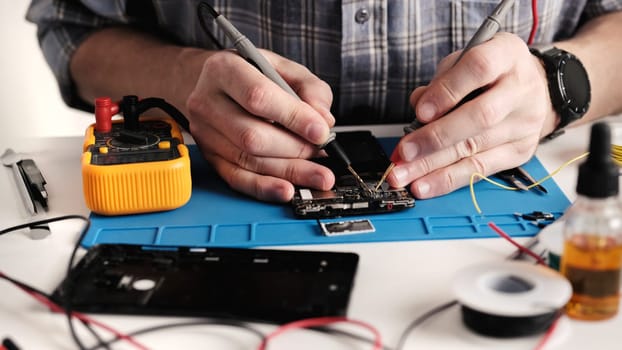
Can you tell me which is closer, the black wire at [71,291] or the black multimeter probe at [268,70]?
the black wire at [71,291]

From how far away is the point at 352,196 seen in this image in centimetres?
84

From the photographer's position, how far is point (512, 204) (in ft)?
2.80

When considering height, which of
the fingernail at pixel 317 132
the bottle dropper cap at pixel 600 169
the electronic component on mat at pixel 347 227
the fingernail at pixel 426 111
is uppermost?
the bottle dropper cap at pixel 600 169

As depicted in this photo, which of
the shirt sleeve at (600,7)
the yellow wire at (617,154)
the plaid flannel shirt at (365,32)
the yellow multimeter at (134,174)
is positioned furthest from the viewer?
the shirt sleeve at (600,7)

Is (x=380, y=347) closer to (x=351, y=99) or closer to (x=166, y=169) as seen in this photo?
(x=166, y=169)

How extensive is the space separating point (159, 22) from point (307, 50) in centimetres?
28

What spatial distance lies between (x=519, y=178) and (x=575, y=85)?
21 cm

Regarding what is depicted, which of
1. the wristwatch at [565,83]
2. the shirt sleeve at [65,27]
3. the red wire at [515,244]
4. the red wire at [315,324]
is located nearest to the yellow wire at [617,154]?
the wristwatch at [565,83]

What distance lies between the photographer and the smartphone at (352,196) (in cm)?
83

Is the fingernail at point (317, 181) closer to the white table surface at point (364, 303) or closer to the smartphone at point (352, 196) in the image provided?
the smartphone at point (352, 196)

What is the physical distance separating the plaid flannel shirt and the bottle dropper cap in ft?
2.00

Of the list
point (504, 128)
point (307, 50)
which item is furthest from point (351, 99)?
point (504, 128)

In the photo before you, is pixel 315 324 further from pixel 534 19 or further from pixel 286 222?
pixel 534 19

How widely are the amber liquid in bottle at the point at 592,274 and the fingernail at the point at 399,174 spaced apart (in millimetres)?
277
